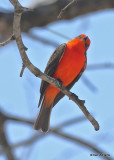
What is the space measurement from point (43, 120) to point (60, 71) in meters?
0.79

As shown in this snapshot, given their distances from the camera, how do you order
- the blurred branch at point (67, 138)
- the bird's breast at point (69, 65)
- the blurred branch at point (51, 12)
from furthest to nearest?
the blurred branch at point (51, 12) < the bird's breast at point (69, 65) < the blurred branch at point (67, 138)

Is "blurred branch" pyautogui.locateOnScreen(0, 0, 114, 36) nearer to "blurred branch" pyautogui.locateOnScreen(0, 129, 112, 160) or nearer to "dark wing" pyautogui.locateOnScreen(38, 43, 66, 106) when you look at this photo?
"dark wing" pyautogui.locateOnScreen(38, 43, 66, 106)

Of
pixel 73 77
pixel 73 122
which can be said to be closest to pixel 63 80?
pixel 73 77

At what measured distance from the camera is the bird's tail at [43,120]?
5.24 metres

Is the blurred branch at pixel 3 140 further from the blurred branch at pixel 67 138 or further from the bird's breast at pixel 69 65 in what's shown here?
the bird's breast at pixel 69 65

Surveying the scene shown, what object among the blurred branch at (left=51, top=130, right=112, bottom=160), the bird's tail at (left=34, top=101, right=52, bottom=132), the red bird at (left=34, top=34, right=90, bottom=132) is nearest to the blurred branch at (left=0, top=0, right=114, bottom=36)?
the red bird at (left=34, top=34, right=90, bottom=132)

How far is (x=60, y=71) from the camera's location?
5.14 metres

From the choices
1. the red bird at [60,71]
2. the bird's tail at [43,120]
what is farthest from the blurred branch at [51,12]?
the bird's tail at [43,120]

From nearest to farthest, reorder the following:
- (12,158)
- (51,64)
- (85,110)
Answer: (85,110) < (12,158) < (51,64)

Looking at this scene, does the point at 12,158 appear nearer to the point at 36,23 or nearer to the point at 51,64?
the point at 51,64

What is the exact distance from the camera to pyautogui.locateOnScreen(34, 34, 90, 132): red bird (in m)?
5.12

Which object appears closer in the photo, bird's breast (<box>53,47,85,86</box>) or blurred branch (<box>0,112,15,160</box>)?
blurred branch (<box>0,112,15,160</box>)

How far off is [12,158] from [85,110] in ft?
4.38

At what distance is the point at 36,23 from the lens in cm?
541
